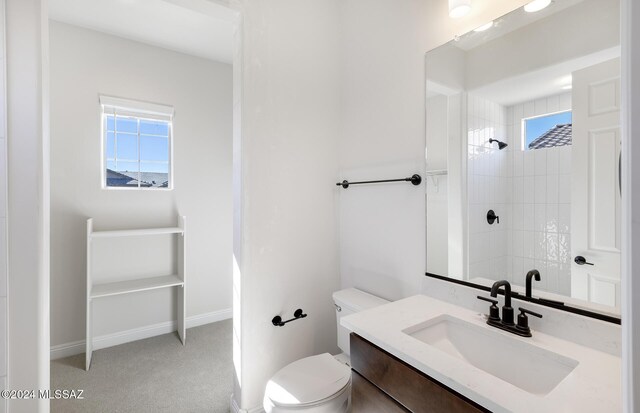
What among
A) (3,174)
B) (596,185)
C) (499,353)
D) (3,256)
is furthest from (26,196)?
(596,185)

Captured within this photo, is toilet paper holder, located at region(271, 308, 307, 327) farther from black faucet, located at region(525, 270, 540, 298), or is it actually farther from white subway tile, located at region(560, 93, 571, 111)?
white subway tile, located at region(560, 93, 571, 111)

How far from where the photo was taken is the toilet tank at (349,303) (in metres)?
1.58

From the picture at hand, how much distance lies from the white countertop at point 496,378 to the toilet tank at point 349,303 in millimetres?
394

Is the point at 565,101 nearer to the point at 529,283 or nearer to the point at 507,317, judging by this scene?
the point at 529,283

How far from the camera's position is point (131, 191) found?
262cm

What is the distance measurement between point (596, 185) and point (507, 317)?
0.54m

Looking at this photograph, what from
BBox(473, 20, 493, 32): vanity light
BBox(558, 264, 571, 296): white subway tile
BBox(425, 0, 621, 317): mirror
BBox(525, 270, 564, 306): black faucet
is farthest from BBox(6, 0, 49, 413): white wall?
BBox(558, 264, 571, 296): white subway tile

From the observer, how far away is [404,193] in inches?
60.9

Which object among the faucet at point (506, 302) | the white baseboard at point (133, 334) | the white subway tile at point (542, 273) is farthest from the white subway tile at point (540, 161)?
the white baseboard at point (133, 334)

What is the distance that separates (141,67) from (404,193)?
262cm

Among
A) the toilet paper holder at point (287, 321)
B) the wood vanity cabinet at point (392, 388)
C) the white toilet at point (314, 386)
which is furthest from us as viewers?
the toilet paper holder at point (287, 321)

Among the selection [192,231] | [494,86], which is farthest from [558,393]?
[192,231]

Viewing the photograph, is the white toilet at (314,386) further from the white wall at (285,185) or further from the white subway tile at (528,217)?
the white subway tile at (528,217)

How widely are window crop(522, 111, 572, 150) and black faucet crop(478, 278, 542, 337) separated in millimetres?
496
